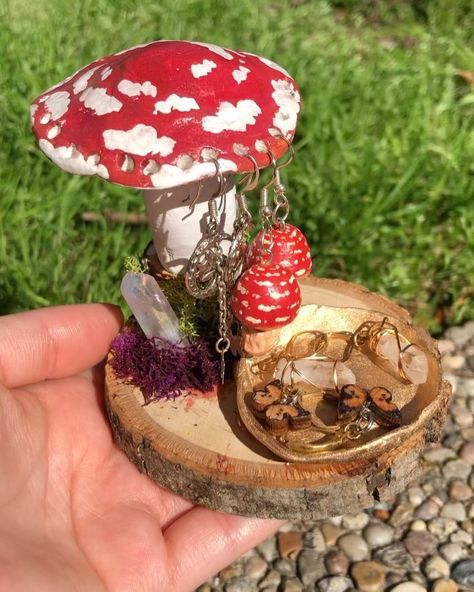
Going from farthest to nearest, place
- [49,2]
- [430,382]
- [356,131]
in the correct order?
[49,2] < [356,131] < [430,382]

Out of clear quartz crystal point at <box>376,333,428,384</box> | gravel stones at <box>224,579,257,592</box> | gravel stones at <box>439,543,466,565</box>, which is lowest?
gravel stones at <box>224,579,257,592</box>

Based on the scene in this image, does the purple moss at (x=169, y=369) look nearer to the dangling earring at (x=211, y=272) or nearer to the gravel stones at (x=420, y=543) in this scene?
the dangling earring at (x=211, y=272)

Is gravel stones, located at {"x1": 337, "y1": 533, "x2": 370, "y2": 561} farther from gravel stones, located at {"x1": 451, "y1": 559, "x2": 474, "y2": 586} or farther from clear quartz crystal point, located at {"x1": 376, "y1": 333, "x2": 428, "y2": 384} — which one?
clear quartz crystal point, located at {"x1": 376, "y1": 333, "x2": 428, "y2": 384}

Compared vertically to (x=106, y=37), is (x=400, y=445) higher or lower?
lower

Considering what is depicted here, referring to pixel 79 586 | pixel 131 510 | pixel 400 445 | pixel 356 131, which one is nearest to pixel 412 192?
pixel 356 131

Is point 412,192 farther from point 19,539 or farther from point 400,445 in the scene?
point 19,539

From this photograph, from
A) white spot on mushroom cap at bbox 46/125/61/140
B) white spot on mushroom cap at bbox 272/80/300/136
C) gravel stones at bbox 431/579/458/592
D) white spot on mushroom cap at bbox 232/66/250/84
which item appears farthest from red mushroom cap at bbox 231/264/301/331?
gravel stones at bbox 431/579/458/592

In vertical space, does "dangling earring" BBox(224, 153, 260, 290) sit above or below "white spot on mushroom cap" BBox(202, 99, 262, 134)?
below
